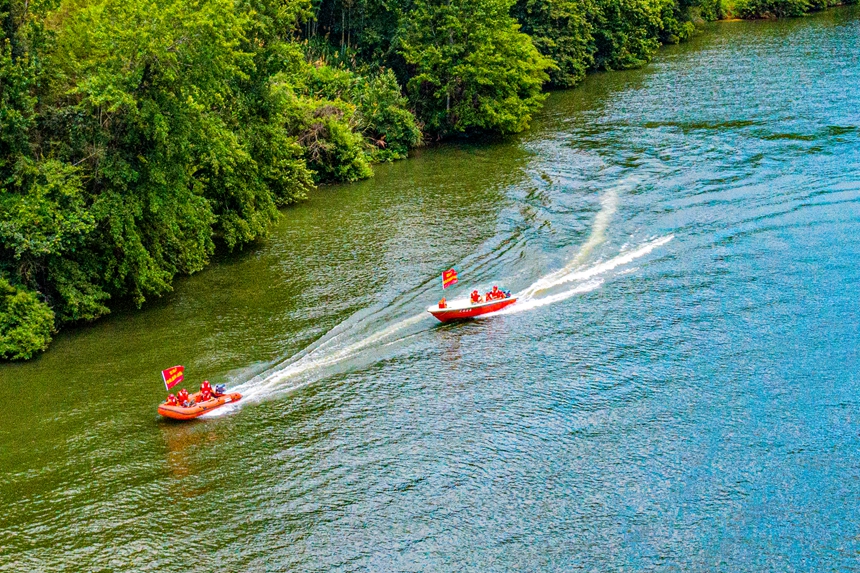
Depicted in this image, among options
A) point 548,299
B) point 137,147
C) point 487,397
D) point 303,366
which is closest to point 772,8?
point 548,299

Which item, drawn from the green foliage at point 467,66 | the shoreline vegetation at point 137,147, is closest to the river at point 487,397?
the shoreline vegetation at point 137,147

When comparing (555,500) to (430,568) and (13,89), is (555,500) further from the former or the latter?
(13,89)

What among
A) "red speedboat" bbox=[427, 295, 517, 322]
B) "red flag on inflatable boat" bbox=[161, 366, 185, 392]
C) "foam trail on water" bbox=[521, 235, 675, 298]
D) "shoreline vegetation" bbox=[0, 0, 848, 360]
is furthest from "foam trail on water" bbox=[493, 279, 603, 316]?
"shoreline vegetation" bbox=[0, 0, 848, 360]

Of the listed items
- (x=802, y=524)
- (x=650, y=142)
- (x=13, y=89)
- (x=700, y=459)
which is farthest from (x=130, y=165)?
(x=650, y=142)

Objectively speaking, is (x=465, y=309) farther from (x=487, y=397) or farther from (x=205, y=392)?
(x=205, y=392)

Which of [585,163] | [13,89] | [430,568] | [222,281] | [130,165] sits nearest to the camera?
[430,568]
